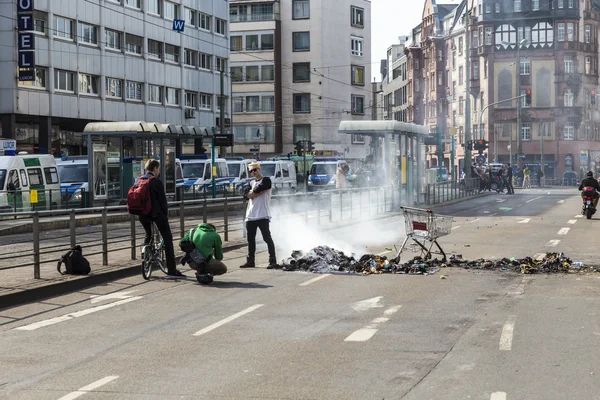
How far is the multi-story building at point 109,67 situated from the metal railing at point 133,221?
22507 millimetres

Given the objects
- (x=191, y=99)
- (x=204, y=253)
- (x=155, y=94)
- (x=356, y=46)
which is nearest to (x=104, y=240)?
(x=204, y=253)

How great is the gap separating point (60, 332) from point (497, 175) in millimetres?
52476

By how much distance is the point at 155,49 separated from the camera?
62344 millimetres

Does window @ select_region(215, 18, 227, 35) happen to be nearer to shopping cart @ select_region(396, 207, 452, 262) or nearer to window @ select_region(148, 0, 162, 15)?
window @ select_region(148, 0, 162, 15)

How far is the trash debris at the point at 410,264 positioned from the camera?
15.6 metres

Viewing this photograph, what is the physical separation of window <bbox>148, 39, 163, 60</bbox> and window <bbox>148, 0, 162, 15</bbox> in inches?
69.3

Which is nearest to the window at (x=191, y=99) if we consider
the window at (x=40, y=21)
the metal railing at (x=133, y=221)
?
the window at (x=40, y=21)

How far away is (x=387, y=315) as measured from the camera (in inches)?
433

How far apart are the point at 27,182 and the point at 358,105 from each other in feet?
210

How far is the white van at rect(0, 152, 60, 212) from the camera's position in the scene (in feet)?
106

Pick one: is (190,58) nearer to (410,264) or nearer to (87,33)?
(87,33)

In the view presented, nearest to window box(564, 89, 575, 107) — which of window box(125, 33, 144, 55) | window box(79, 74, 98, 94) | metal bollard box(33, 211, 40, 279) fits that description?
window box(125, 33, 144, 55)

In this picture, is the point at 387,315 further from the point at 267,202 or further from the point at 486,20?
the point at 486,20

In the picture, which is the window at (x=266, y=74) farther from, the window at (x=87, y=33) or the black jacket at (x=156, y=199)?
the black jacket at (x=156, y=199)
